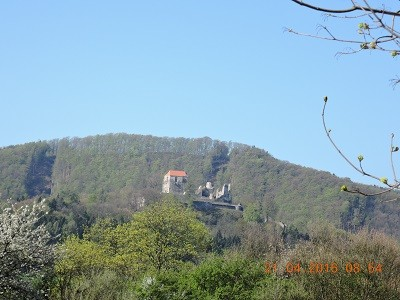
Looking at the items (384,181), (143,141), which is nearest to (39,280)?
(384,181)

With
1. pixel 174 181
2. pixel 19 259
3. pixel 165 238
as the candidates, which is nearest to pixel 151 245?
pixel 165 238

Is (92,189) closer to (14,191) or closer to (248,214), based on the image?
(14,191)

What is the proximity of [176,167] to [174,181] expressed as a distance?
1351 cm

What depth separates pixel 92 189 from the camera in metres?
138

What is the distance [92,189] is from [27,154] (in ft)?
87.7

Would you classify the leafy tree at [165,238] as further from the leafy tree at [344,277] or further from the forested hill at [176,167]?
the forested hill at [176,167]

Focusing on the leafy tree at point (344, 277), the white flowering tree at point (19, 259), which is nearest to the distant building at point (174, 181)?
the leafy tree at point (344, 277)

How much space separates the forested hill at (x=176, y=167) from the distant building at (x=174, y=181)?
2.12 meters

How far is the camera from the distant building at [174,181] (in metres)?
140

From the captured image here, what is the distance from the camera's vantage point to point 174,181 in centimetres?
14362

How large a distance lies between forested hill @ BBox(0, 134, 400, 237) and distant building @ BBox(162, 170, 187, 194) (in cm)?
212
